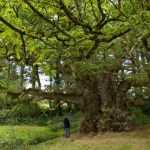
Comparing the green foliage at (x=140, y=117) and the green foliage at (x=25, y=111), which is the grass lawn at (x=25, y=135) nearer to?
the green foliage at (x=140, y=117)

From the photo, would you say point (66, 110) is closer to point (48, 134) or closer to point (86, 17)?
point (48, 134)

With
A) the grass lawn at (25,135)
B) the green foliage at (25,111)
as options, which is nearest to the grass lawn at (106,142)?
the grass lawn at (25,135)

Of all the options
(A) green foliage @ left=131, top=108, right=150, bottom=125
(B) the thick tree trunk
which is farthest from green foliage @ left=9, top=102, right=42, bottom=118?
(B) the thick tree trunk

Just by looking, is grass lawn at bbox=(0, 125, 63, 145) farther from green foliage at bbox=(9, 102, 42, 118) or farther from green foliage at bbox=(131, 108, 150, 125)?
green foliage at bbox=(9, 102, 42, 118)

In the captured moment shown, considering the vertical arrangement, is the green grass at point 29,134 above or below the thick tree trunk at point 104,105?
below

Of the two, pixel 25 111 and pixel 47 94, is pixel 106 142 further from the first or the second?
pixel 25 111

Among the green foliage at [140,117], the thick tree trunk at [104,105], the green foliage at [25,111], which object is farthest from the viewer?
the green foliage at [25,111]

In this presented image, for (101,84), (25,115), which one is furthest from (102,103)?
(25,115)

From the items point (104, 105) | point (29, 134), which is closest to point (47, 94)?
point (29, 134)

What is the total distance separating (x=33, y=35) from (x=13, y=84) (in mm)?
9185

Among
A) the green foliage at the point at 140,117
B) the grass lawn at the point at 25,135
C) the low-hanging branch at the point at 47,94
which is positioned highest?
the low-hanging branch at the point at 47,94

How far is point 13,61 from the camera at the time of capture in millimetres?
16234

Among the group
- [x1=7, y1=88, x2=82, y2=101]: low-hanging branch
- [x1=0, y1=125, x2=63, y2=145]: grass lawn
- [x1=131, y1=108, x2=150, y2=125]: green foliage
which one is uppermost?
[x1=7, y1=88, x2=82, y2=101]: low-hanging branch

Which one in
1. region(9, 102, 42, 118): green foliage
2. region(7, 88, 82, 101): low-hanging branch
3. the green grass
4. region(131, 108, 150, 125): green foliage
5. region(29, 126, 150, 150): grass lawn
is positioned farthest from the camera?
region(9, 102, 42, 118): green foliage
